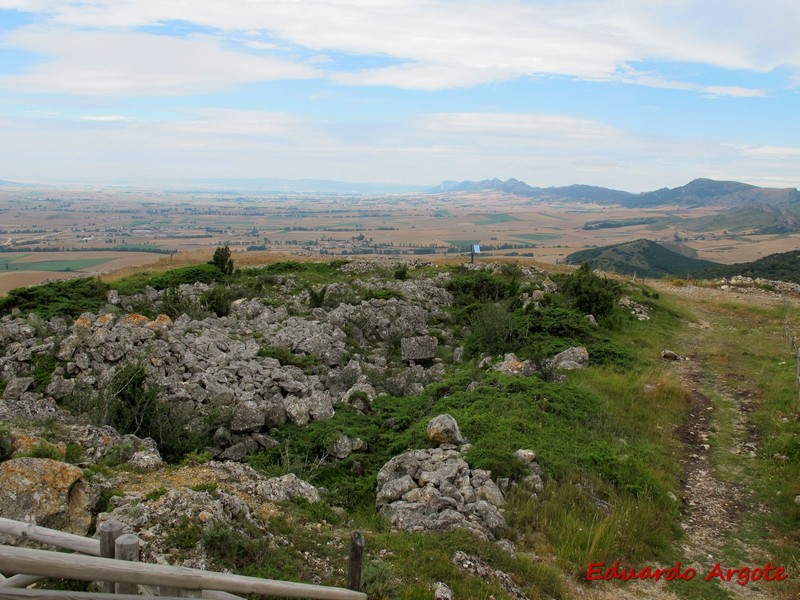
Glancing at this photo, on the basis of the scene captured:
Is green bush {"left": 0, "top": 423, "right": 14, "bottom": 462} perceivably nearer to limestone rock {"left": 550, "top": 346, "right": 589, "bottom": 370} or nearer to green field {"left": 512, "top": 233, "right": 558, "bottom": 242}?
limestone rock {"left": 550, "top": 346, "right": 589, "bottom": 370}

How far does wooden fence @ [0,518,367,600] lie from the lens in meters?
3.08

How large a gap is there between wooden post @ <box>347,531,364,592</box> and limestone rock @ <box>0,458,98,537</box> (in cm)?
300

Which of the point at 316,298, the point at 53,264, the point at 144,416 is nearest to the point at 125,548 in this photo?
the point at 144,416

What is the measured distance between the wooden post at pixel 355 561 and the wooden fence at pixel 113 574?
0.01 m

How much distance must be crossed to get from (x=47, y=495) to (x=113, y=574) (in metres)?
3.12

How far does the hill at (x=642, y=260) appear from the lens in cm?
5878

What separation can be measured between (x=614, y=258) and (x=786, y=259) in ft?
64.5

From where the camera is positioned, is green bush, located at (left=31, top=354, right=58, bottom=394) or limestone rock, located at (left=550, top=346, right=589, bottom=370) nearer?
green bush, located at (left=31, top=354, right=58, bottom=394)

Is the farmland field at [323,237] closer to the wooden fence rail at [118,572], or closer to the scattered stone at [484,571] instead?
the scattered stone at [484,571]

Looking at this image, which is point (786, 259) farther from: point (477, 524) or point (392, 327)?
point (477, 524)

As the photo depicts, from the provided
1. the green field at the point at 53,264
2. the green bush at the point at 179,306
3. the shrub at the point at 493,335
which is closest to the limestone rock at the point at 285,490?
the shrub at the point at 493,335

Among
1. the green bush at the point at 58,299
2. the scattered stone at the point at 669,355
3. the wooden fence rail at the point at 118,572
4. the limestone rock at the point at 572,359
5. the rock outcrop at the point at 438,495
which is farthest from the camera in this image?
the scattered stone at the point at 669,355

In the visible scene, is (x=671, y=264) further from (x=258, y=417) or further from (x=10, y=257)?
(x=10, y=257)

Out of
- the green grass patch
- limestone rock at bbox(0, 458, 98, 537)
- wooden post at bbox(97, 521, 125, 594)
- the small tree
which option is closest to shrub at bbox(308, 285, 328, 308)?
the small tree
